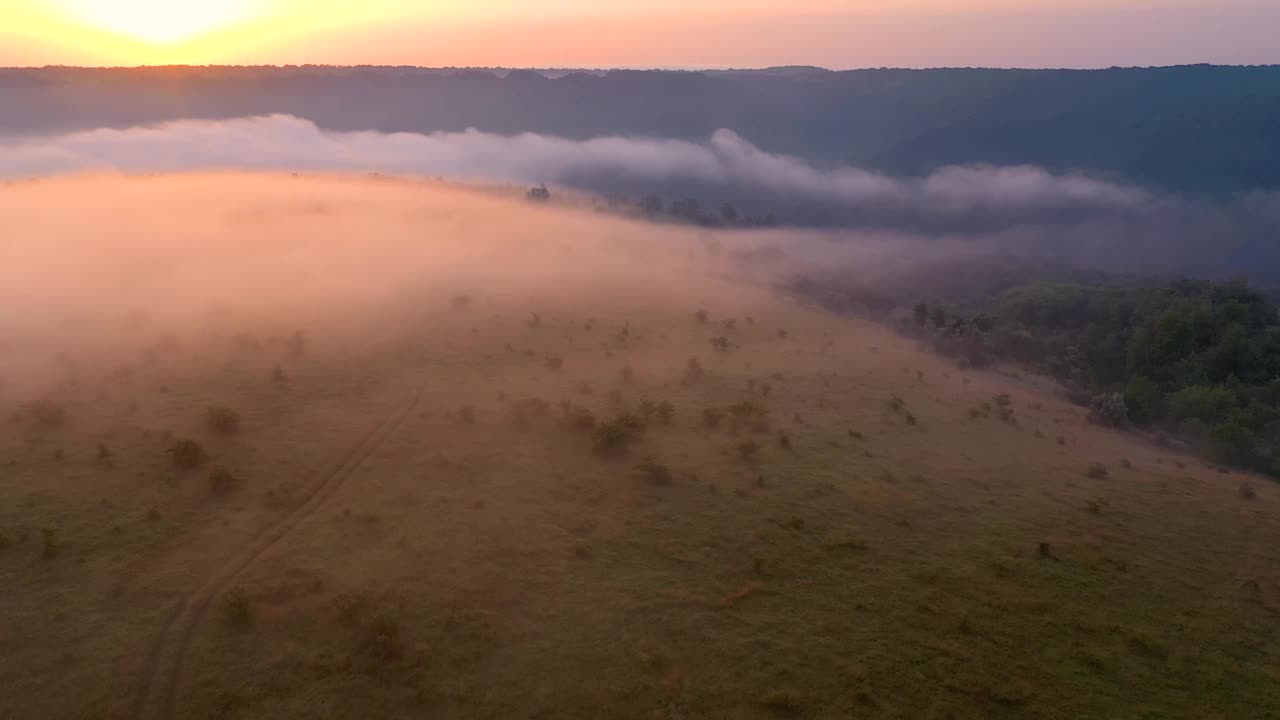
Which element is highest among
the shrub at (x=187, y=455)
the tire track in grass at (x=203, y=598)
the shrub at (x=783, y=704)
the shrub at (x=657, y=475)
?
the shrub at (x=187, y=455)

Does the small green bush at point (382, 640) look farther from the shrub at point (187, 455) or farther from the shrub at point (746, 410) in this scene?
the shrub at point (746, 410)

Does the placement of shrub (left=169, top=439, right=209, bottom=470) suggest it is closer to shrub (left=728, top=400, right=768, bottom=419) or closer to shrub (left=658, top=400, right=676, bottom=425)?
shrub (left=658, top=400, right=676, bottom=425)

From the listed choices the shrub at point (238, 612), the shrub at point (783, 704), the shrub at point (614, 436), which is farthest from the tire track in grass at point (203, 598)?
the shrub at point (783, 704)

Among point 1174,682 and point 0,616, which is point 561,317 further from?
point 1174,682

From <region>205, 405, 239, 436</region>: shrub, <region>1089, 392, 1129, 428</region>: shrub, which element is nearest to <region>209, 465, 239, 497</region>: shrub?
<region>205, 405, 239, 436</region>: shrub

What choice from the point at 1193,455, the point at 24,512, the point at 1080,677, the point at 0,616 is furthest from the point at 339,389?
the point at 1193,455

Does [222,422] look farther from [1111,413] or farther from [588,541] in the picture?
[1111,413]

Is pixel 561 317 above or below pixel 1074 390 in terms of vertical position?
above
